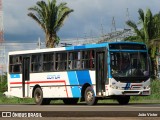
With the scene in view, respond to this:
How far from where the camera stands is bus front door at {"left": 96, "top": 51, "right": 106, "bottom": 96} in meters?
28.8

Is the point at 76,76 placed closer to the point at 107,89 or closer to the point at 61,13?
the point at 107,89

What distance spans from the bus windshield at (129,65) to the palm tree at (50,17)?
95.2 feet

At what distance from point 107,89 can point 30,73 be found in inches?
267

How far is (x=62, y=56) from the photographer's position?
104 feet

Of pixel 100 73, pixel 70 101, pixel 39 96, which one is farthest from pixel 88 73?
pixel 39 96

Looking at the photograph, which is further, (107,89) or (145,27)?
(145,27)

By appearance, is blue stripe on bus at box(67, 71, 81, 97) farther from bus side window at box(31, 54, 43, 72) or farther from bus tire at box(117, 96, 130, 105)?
bus side window at box(31, 54, 43, 72)

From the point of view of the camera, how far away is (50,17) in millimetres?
57750

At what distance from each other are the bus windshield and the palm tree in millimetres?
29007

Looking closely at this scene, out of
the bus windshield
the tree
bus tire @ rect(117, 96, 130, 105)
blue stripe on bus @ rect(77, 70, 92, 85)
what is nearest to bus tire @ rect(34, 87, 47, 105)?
blue stripe on bus @ rect(77, 70, 92, 85)

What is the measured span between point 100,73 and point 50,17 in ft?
96.8

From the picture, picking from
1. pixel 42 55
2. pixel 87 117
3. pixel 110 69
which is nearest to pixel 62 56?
pixel 42 55

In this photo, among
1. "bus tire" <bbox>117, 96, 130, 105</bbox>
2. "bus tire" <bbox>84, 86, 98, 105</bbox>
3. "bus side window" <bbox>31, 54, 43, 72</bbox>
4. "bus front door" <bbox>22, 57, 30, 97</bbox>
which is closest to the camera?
"bus tire" <bbox>84, 86, 98, 105</bbox>

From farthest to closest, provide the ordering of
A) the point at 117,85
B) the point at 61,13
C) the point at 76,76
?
the point at 61,13, the point at 76,76, the point at 117,85
